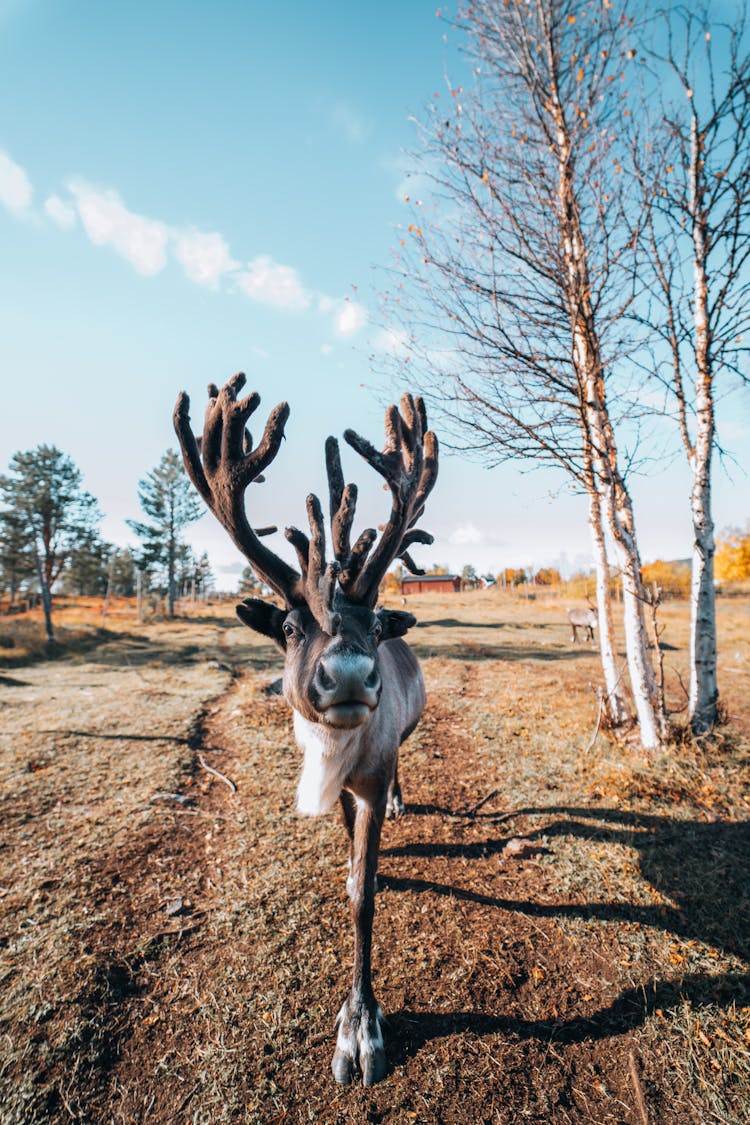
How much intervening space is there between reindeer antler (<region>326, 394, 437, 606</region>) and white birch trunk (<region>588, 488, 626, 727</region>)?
15.9ft

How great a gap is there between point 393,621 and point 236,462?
175 cm

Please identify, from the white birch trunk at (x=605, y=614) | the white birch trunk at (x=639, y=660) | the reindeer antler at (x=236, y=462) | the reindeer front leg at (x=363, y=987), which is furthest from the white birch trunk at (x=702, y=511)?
the reindeer antler at (x=236, y=462)

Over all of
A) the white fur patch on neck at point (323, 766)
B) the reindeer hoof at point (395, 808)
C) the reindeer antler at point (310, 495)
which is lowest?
the reindeer hoof at point (395, 808)

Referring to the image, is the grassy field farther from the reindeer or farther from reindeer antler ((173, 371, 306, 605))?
reindeer antler ((173, 371, 306, 605))

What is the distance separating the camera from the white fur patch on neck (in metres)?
3.34

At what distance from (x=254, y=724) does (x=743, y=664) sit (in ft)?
53.7

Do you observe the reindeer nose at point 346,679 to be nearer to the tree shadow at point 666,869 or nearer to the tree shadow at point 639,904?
the tree shadow at point 639,904

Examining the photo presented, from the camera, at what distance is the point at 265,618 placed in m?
3.71

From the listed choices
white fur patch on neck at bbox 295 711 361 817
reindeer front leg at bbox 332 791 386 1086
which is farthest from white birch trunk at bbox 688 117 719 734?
white fur patch on neck at bbox 295 711 361 817

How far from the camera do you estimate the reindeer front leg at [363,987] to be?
3016 mm

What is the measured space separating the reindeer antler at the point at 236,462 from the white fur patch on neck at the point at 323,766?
99cm

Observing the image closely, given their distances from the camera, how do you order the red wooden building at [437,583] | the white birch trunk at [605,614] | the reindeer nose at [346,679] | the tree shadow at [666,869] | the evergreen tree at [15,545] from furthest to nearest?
the evergreen tree at [15,545] < the red wooden building at [437,583] < the white birch trunk at [605,614] < the tree shadow at [666,869] < the reindeer nose at [346,679]

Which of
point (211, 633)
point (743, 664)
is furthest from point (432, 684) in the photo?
point (211, 633)

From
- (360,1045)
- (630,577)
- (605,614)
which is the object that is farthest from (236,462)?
(605,614)
